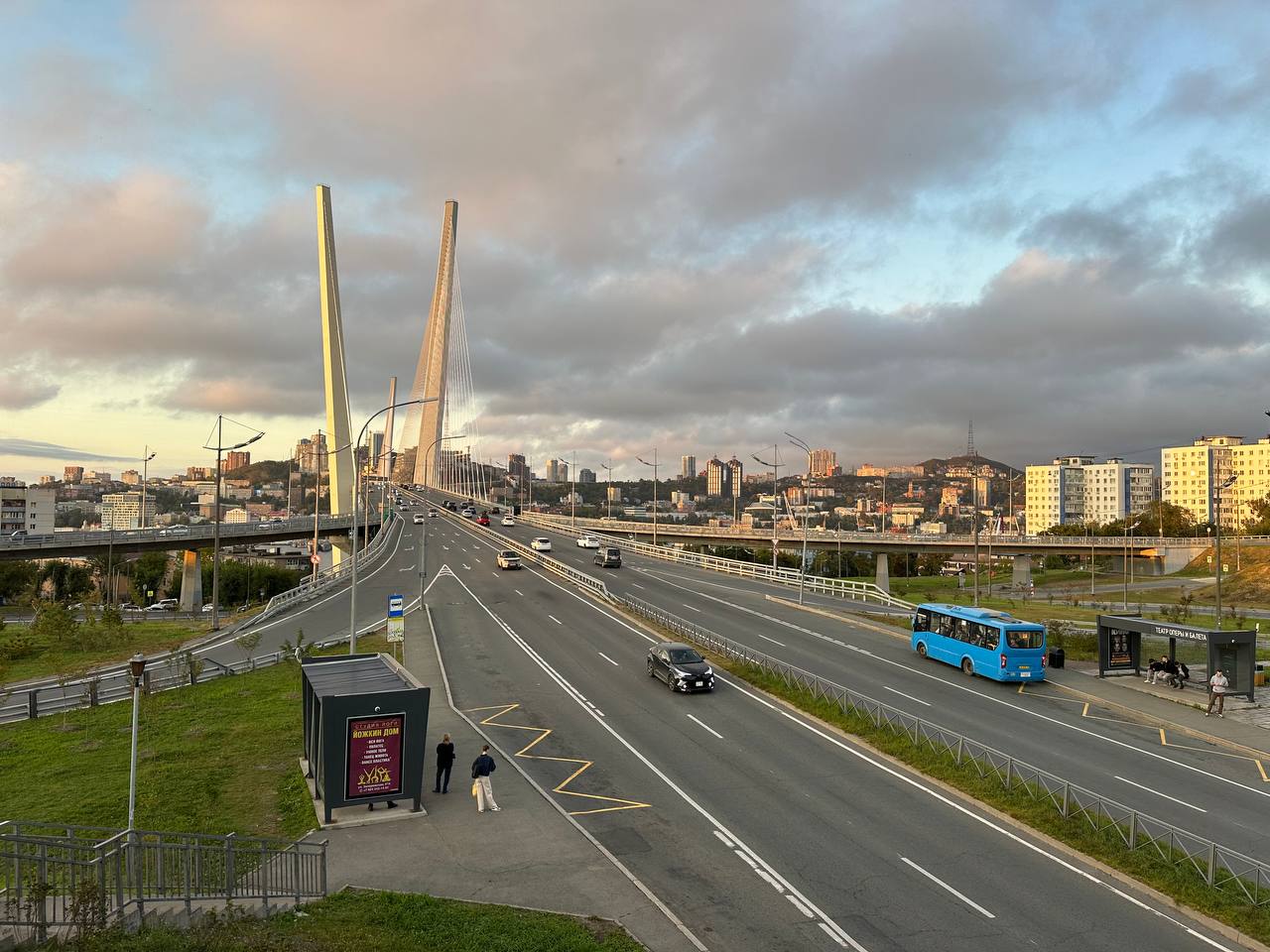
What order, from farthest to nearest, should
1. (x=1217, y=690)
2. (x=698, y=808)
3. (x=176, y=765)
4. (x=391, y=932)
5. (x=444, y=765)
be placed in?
(x=1217, y=690)
(x=176, y=765)
(x=444, y=765)
(x=698, y=808)
(x=391, y=932)

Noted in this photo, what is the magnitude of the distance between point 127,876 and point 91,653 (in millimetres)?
35629

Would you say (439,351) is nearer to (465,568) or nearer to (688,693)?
(465,568)

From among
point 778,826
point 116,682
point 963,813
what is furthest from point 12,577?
point 963,813

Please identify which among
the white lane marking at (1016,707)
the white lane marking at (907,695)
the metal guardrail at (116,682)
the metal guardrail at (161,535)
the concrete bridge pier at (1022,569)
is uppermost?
the metal guardrail at (161,535)

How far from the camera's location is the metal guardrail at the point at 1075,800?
14938 millimetres

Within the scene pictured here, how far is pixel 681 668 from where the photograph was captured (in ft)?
98.8

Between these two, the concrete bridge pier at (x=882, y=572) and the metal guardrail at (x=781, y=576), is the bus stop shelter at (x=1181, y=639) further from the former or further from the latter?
the concrete bridge pier at (x=882, y=572)

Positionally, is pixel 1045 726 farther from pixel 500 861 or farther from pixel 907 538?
pixel 907 538

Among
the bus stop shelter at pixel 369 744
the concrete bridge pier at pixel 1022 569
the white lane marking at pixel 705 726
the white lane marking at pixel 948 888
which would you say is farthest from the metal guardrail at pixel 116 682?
the concrete bridge pier at pixel 1022 569

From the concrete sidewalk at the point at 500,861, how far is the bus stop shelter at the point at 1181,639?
24.2 m

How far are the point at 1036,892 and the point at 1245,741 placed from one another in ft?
47.8

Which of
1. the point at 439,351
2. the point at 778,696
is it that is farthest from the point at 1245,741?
the point at 439,351

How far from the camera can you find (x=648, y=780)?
68.3ft

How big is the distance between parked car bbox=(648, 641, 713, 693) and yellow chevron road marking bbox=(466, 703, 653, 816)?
5.59 meters
